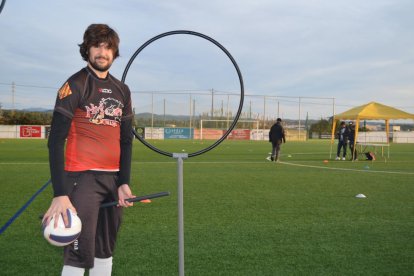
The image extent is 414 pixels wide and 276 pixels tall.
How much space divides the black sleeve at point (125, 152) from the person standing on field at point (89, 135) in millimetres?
99

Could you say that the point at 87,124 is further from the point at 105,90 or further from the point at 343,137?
the point at 343,137

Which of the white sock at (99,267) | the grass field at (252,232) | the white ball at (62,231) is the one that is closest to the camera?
the white ball at (62,231)

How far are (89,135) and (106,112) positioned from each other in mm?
187

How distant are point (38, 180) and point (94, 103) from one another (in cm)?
912

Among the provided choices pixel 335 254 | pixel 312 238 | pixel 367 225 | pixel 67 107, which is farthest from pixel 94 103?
pixel 367 225

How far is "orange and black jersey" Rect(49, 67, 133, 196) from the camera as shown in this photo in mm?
2539

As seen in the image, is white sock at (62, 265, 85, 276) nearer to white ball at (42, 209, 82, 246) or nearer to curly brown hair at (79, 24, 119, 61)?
white ball at (42, 209, 82, 246)

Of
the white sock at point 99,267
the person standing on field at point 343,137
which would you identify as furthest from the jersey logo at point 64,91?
the person standing on field at point 343,137

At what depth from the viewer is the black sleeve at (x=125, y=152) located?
3.02m

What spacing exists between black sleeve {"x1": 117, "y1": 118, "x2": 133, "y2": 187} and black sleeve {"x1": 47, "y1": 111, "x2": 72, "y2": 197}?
532 millimetres

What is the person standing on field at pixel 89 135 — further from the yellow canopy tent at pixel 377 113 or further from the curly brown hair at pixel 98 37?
the yellow canopy tent at pixel 377 113

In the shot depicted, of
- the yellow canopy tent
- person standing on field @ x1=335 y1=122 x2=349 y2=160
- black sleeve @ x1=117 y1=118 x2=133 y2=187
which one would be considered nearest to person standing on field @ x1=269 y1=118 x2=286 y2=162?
person standing on field @ x1=335 y1=122 x2=349 y2=160

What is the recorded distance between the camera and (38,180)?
10977 mm

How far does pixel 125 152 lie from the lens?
3074 mm
